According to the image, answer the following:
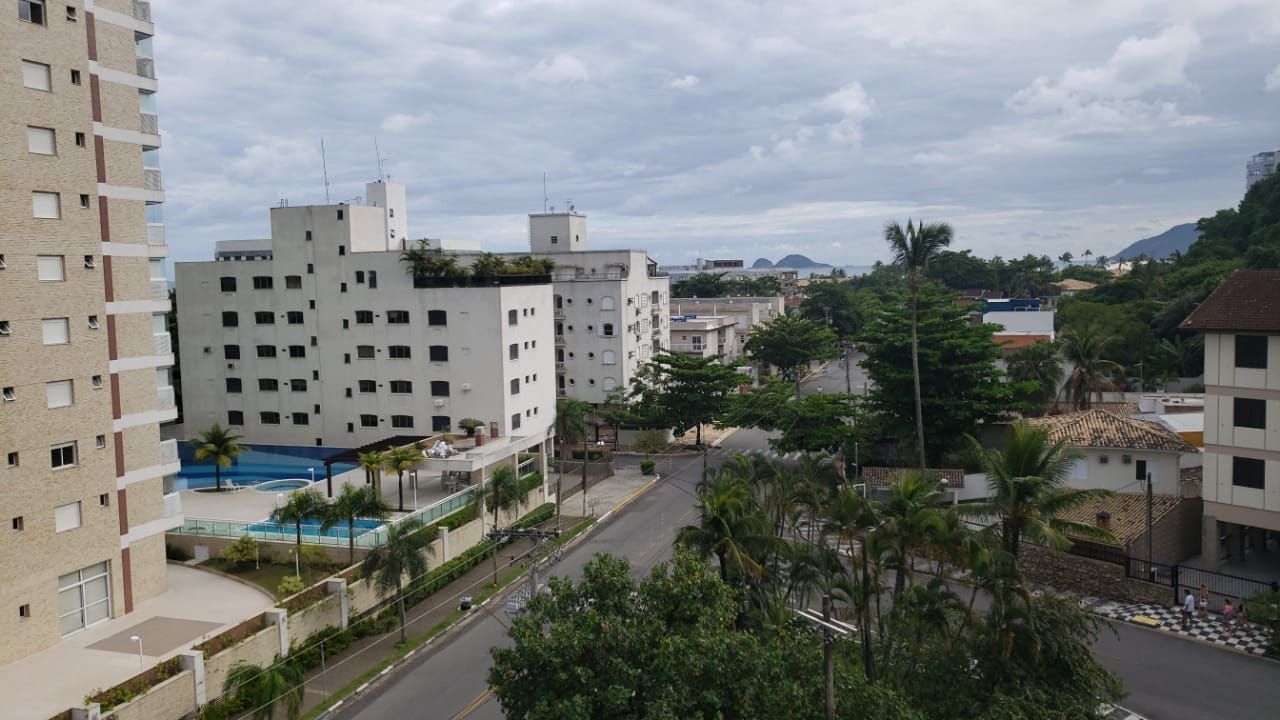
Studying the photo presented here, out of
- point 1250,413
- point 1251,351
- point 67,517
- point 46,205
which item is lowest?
point 67,517

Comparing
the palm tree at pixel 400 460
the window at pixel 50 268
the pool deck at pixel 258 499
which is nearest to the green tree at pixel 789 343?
the pool deck at pixel 258 499

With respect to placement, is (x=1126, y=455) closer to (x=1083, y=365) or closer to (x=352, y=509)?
(x=1083, y=365)

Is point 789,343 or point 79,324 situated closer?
point 79,324

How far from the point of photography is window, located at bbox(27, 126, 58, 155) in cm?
2816

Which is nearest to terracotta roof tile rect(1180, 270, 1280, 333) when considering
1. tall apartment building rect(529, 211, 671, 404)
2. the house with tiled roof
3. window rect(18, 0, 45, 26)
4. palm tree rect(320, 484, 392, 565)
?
the house with tiled roof

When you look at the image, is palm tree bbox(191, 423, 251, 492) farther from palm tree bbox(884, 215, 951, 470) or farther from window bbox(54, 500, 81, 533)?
palm tree bbox(884, 215, 951, 470)

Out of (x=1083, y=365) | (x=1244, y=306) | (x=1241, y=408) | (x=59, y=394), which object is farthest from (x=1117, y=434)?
(x=59, y=394)

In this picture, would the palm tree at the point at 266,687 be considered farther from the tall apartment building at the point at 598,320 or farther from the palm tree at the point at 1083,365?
the palm tree at the point at 1083,365

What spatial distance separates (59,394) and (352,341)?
85.2 feet

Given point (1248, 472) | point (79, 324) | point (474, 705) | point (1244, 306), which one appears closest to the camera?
point (474, 705)

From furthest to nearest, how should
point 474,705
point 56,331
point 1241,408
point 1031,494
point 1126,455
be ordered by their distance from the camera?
1. point 1126,455
2. point 1241,408
3. point 56,331
4. point 474,705
5. point 1031,494

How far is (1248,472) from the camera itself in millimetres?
34750

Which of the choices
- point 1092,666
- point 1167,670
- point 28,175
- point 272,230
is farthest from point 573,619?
point 272,230

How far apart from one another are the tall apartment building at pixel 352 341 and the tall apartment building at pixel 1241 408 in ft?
104
